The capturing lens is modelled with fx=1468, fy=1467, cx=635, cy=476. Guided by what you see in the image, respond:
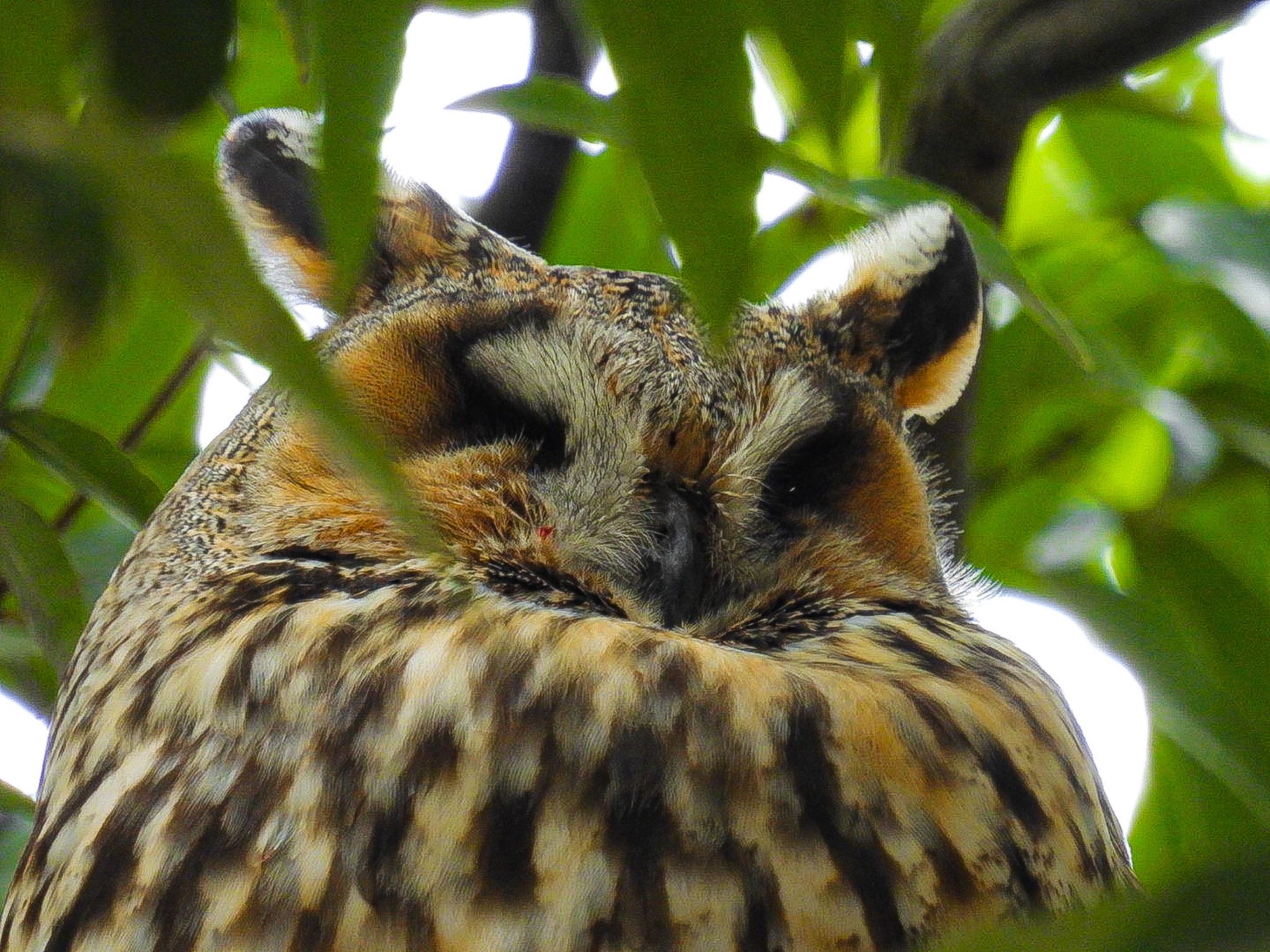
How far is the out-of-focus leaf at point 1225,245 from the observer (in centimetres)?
173

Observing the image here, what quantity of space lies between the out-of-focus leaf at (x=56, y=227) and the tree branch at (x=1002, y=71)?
4.75 ft

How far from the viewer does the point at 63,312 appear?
1.45 feet

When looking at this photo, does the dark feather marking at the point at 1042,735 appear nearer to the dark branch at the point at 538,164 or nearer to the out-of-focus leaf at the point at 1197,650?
the out-of-focus leaf at the point at 1197,650

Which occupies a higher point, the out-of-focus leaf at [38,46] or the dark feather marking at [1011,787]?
the out-of-focus leaf at [38,46]

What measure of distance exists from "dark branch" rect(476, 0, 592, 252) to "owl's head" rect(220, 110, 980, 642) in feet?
0.79

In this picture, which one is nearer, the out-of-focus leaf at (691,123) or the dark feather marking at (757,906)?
the out-of-focus leaf at (691,123)

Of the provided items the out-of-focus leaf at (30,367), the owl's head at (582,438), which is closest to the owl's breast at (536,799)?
the owl's head at (582,438)

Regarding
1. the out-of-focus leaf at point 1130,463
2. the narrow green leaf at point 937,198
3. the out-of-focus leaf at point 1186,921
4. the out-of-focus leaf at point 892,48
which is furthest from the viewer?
the out-of-focus leaf at point 1130,463

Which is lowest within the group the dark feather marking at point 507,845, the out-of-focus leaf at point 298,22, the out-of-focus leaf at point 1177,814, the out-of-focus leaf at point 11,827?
the out-of-focus leaf at point 1177,814

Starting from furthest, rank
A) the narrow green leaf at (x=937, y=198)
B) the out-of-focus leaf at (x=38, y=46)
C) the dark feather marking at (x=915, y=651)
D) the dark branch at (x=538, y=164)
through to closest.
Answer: the dark branch at (x=538, y=164) < the dark feather marking at (x=915, y=651) < the narrow green leaf at (x=937, y=198) < the out-of-focus leaf at (x=38, y=46)

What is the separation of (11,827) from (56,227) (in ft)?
4.90

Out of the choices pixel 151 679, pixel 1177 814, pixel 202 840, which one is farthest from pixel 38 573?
pixel 1177 814

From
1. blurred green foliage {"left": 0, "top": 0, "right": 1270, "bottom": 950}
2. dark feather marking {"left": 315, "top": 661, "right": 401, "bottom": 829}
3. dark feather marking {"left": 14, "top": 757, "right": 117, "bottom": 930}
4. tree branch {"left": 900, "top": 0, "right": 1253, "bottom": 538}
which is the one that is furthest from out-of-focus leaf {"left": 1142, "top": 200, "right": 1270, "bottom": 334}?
dark feather marking {"left": 14, "top": 757, "right": 117, "bottom": 930}

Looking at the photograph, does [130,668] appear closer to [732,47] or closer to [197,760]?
[197,760]
